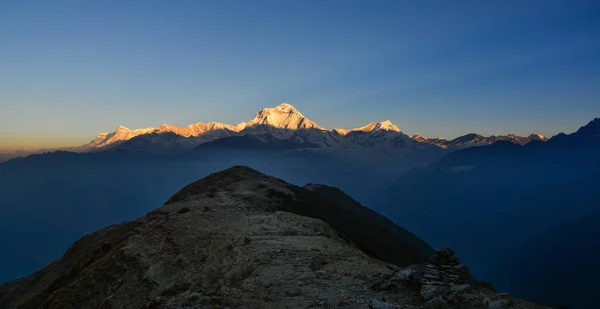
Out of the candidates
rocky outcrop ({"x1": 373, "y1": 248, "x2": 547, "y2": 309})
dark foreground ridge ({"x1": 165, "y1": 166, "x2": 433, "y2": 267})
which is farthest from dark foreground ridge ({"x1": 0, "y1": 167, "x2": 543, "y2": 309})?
dark foreground ridge ({"x1": 165, "y1": 166, "x2": 433, "y2": 267})

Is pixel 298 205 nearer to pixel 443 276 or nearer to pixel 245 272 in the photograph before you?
pixel 245 272

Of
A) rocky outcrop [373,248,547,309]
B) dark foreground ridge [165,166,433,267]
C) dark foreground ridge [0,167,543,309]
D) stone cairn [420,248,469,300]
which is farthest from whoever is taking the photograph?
dark foreground ridge [165,166,433,267]

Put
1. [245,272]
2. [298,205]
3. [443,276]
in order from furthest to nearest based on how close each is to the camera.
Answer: [298,205] < [245,272] < [443,276]

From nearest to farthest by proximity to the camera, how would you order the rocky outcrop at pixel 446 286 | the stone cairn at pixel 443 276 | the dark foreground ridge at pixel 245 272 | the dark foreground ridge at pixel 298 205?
the rocky outcrop at pixel 446 286
the stone cairn at pixel 443 276
the dark foreground ridge at pixel 245 272
the dark foreground ridge at pixel 298 205

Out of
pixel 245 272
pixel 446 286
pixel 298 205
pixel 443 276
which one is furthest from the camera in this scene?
pixel 298 205

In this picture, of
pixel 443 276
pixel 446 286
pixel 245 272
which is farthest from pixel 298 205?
pixel 446 286

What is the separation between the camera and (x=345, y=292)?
2336 centimetres

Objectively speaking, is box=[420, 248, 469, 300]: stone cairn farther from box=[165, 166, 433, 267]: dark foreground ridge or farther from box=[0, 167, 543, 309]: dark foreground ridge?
box=[165, 166, 433, 267]: dark foreground ridge

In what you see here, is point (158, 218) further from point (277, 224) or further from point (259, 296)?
point (259, 296)

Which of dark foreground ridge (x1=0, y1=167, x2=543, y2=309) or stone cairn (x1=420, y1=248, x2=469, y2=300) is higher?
stone cairn (x1=420, y1=248, x2=469, y2=300)

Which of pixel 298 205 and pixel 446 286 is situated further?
pixel 298 205

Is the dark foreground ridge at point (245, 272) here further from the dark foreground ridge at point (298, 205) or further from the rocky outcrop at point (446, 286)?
the dark foreground ridge at point (298, 205)

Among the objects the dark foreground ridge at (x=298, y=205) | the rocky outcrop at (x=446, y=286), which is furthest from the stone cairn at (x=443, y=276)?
the dark foreground ridge at (x=298, y=205)

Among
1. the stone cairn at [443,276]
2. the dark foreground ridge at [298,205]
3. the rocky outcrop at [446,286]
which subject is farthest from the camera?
the dark foreground ridge at [298,205]
